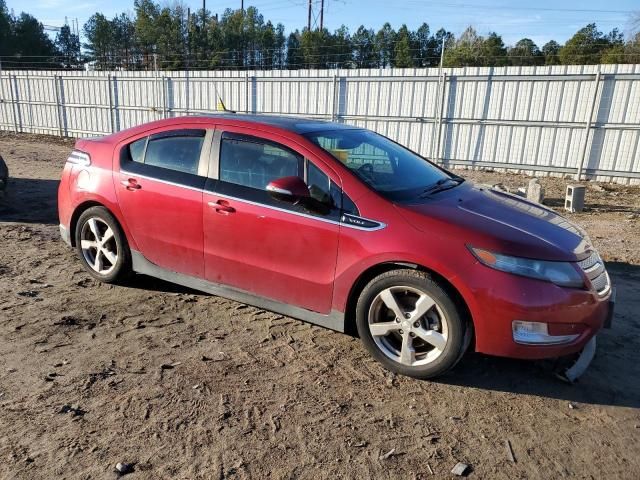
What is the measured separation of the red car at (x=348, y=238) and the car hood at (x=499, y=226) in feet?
0.04

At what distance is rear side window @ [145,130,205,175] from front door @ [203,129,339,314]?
266mm

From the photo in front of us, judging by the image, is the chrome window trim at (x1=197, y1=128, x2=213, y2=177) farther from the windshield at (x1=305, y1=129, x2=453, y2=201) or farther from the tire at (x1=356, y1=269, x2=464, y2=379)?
the tire at (x1=356, y1=269, x2=464, y2=379)

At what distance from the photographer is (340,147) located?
3836 mm

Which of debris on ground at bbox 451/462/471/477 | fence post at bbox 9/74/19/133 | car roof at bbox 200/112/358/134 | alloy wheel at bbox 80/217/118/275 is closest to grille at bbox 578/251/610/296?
debris on ground at bbox 451/462/471/477

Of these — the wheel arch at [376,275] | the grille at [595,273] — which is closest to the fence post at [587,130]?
the grille at [595,273]

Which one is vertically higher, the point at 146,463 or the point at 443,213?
the point at 443,213

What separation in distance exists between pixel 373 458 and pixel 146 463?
3.73 ft

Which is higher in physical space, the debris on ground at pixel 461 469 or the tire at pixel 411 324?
the tire at pixel 411 324

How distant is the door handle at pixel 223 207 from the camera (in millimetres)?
3815

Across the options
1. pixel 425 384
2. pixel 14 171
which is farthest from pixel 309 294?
pixel 14 171

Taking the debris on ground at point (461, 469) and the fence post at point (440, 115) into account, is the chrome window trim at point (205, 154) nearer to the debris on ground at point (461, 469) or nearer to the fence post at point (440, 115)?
the debris on ground at point (461, 469)

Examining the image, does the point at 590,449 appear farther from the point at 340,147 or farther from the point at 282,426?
the point at 340,147

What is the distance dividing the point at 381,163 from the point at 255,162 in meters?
0.98

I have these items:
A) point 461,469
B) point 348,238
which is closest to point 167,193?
point 348,238
